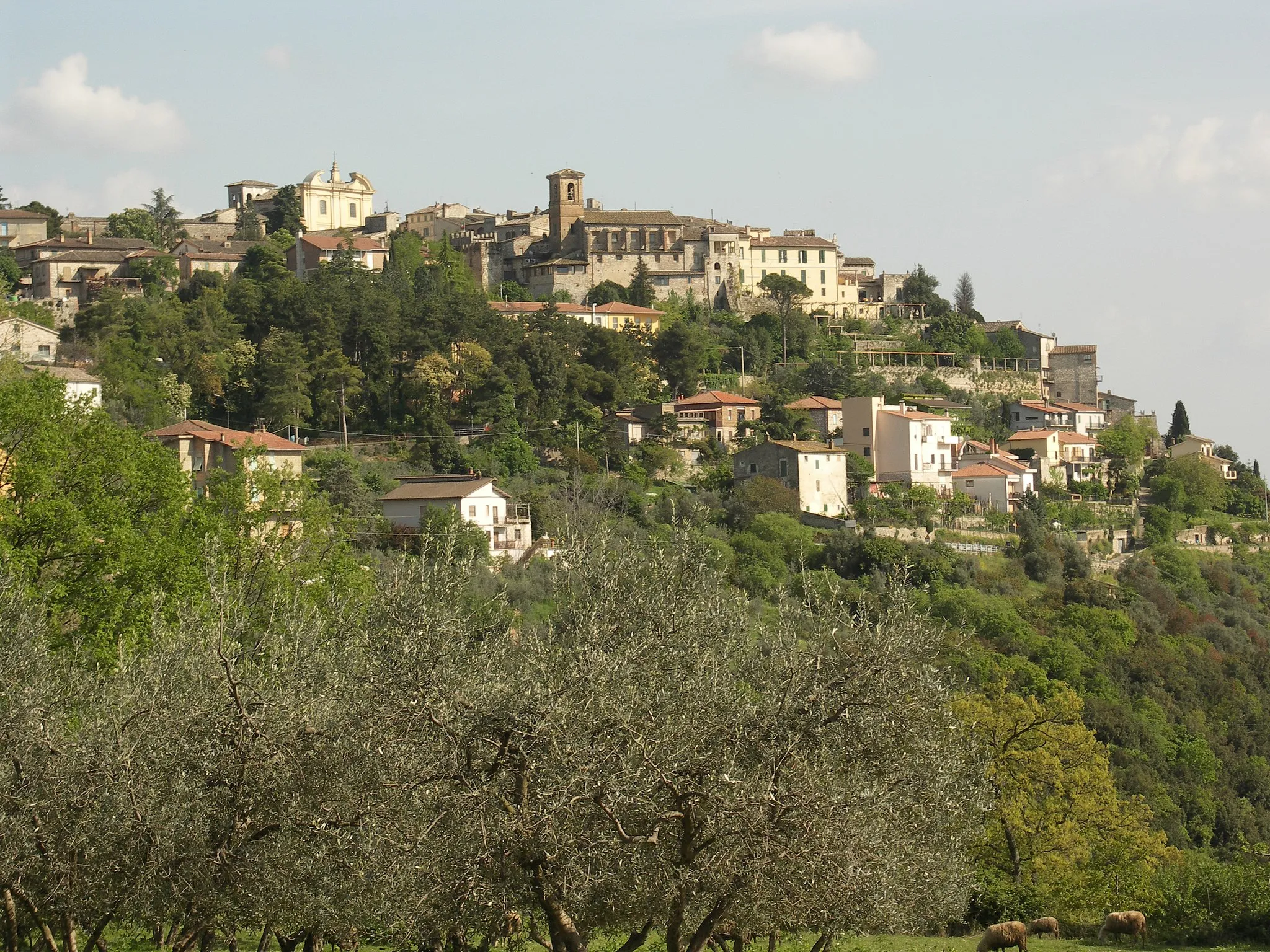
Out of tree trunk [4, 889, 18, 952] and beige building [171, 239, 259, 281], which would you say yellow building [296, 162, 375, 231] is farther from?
tree trunk [4, 889, 18, 952]

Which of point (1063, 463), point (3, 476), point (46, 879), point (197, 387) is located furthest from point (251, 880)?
point (1063, 463)

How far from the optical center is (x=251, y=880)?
638 inches

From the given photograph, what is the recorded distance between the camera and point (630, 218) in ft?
295

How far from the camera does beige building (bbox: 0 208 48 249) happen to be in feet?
284

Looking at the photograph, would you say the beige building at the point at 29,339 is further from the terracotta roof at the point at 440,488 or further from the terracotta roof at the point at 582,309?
the terracotta roof at the point at 582,309

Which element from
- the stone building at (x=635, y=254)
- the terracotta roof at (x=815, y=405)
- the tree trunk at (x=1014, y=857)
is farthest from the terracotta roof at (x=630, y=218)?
the tree trunk at (x=1014, y=857)

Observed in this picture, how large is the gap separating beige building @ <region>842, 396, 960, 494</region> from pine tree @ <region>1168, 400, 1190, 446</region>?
81.4 feet

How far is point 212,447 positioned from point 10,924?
4321 cm

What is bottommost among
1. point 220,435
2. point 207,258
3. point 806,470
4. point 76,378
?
point 806,470

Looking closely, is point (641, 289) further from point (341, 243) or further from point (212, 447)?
point (212, 447)

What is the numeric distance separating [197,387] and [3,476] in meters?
40.9

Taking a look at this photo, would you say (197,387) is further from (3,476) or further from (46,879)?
(46,879)

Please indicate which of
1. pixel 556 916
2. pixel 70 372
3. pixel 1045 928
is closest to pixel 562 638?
pixel 556 916

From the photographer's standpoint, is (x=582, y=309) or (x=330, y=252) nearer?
(x=330, y=252)
